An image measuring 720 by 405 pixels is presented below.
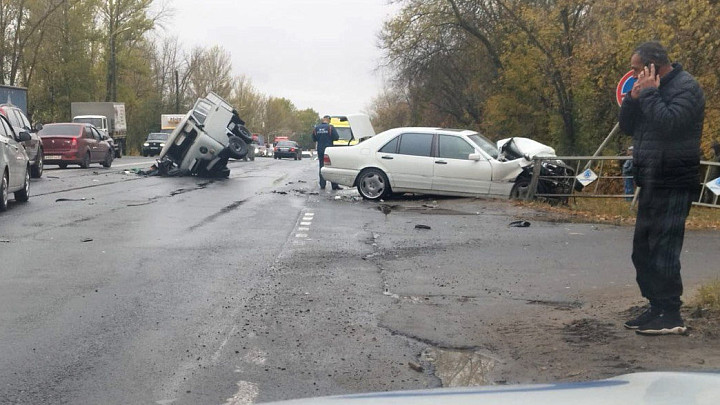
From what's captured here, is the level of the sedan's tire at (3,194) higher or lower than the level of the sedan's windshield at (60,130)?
lower

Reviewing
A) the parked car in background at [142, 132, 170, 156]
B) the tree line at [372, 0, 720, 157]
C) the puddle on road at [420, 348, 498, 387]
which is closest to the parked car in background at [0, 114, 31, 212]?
the puddle on road at [420, 348, 498, 387]

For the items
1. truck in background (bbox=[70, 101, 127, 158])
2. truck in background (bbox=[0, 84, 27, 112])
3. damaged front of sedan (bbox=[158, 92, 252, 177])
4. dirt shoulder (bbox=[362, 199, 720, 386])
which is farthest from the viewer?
truck in background (bbox=[70, 101, 127, 158])

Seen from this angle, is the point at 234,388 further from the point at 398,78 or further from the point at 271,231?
the point at 398,78

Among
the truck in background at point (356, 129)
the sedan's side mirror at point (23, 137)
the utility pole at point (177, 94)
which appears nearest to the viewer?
the sedan's side mirror at point (23, 137)

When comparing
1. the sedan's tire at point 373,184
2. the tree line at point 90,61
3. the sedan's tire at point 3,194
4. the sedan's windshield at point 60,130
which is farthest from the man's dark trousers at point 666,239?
the tree line at point 90,61

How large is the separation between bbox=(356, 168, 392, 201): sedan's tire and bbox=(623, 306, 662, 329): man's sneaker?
12.3 m

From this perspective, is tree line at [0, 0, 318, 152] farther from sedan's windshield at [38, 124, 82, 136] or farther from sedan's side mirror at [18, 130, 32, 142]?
sedan's side mirror at [18, 130, 32, 142]

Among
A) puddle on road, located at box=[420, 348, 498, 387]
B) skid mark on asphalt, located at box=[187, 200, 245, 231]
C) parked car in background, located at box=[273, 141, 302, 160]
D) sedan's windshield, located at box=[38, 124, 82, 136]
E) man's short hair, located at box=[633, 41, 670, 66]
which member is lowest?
parked car in background, located at box=[273, 141, 302, 160]

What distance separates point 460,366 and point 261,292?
8.94 feet

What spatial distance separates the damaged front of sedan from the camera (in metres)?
24.8

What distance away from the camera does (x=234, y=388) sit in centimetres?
490

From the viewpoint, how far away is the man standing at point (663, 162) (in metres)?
5.94

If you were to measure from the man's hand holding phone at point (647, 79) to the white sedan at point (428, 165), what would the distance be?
11.9m

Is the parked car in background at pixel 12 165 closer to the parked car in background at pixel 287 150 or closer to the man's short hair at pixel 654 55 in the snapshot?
the man's short hair at pixel 654 55
